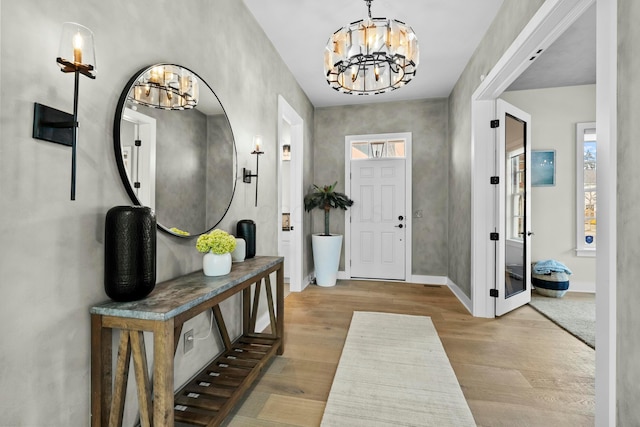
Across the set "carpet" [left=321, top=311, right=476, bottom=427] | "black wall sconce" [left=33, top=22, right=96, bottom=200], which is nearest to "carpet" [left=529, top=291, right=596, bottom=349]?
"carpet" [left=321, top=311, right=476, bottom=427]

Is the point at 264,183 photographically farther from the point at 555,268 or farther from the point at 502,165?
the point at 555,268

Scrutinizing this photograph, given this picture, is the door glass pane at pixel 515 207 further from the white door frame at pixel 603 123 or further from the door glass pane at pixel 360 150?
the door glass pane at pixel 360 150

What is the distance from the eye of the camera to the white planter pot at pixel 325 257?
14.4ft

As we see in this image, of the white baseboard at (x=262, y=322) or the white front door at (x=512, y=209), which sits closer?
the white baseboard at (x=262, y=322)

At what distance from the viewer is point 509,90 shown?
431cm

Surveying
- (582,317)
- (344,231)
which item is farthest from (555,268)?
(344,231)

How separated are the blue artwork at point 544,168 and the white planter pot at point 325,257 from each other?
9.54 feet

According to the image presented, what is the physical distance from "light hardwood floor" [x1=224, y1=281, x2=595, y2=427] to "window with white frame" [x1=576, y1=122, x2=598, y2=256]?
1.65 metres

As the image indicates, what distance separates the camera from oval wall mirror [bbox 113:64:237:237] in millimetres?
1387

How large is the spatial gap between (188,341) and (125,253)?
877mm

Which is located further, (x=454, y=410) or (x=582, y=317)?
Answer: (x=582, y=317)

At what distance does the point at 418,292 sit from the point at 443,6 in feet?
10.7

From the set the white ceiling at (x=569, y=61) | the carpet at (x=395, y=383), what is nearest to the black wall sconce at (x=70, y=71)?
the carpet at (x=395, y=383)

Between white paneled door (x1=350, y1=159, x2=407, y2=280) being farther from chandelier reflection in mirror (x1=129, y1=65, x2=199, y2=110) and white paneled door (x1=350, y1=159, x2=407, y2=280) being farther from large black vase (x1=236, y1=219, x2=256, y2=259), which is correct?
chandelier reflection in mirror (x1=129, y1=65, x2=199, y2=110)
